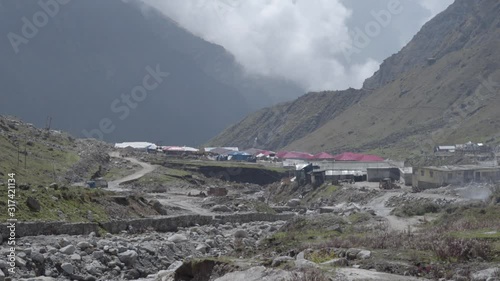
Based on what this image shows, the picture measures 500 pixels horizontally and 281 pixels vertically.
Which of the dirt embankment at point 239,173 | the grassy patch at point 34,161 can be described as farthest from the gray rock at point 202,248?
the dirt embankment at point 239,173

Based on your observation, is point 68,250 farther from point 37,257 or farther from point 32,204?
point 32,204

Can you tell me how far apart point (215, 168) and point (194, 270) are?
83878 mm

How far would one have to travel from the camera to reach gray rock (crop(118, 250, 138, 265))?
19.5m

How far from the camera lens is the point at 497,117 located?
132 m

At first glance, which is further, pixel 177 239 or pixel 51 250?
pixel 177 239

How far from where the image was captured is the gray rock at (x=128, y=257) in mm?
19531

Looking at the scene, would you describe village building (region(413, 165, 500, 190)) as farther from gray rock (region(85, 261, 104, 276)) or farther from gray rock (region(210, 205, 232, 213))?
gray rock (region(85, 261, 104, 276))

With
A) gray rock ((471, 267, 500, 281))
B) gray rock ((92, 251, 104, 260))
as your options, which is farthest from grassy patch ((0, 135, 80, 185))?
gray rock ((471, 267, 500, 281))

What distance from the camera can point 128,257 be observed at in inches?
773

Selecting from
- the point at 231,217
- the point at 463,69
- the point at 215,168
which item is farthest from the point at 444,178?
the point at 463,69

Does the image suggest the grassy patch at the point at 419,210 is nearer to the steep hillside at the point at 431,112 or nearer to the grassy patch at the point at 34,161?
the grassy patch at the point at 34,161

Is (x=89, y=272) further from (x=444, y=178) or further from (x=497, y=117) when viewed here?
(x=497, y=117)

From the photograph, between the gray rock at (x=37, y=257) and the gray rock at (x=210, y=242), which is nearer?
the gray rock at (x=37, y=257)

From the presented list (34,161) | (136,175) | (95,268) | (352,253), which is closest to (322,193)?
(136,175)
